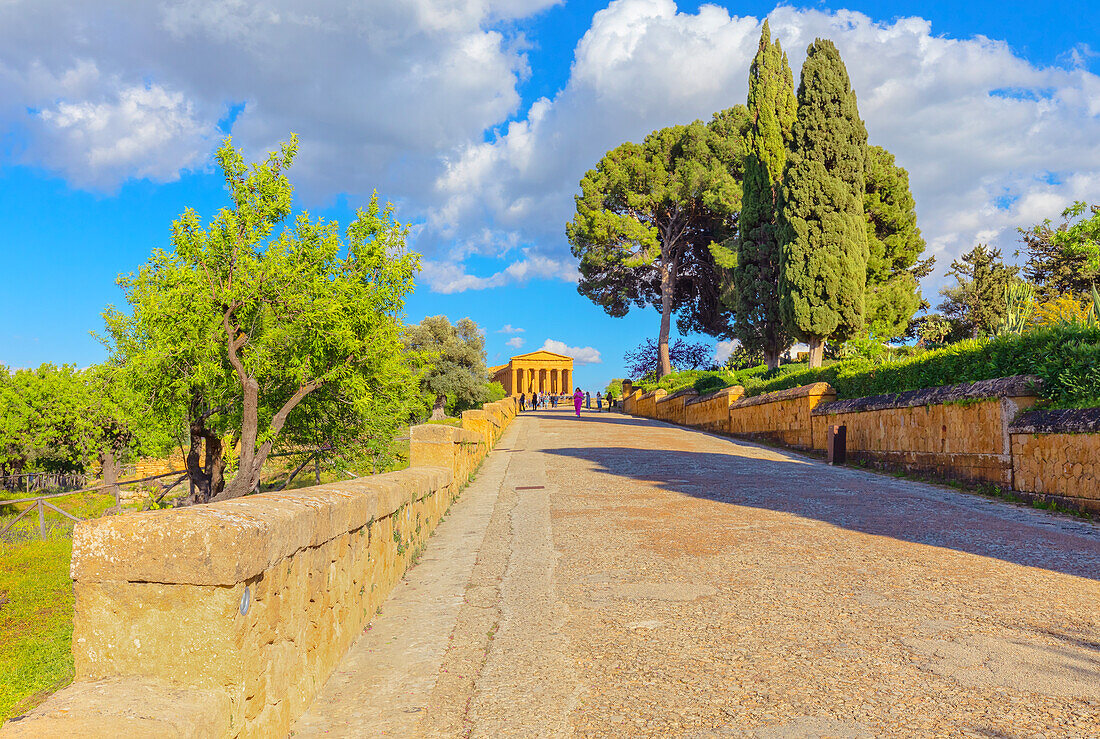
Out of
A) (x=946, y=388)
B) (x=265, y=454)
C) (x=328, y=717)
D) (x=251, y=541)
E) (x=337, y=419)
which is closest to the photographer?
(x=251, y=541)

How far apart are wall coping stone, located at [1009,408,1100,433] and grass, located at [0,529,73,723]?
9395 mm

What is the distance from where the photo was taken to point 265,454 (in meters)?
20.8

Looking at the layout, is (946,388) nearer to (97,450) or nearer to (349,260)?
(349,260)

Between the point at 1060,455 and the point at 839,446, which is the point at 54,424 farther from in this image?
the point at 1060,455

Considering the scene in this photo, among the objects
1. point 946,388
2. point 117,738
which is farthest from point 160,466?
point 117,738

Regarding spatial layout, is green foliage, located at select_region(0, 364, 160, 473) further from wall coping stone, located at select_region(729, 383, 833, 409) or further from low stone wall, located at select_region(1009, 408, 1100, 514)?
low stone wall, located at select_region(1009, 408, 1100, 514)

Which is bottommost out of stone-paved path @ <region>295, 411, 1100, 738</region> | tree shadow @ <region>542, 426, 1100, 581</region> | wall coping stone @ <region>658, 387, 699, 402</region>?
stone-paved path @ <region>295, 411, 1100, 738</region>

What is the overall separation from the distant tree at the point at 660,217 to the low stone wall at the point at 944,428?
3031cm

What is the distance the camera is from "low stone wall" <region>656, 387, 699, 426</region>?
28438 millimetres

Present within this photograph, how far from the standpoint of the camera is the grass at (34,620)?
8320 mm

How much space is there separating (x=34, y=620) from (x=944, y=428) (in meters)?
16.4

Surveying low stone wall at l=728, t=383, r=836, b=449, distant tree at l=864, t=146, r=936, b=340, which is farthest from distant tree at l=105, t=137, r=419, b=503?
distant tree at l=864, t=146, r=936, b=340

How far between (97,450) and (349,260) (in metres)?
17.4

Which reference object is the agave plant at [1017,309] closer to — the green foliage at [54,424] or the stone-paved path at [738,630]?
the stone-paved path at [738,630]
